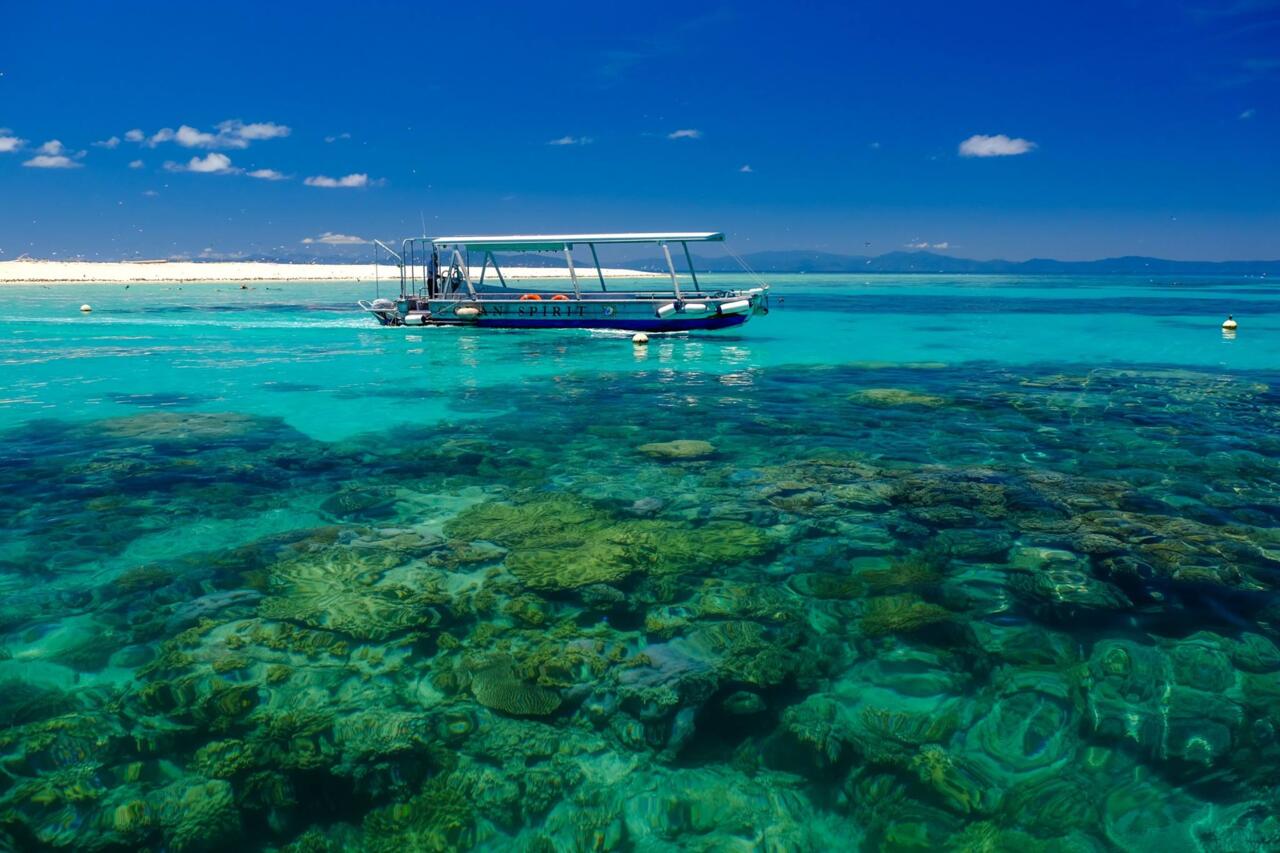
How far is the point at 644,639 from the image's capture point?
6070mm

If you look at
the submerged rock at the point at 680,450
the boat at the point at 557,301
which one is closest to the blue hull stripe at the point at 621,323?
the boat at the point at 557,301

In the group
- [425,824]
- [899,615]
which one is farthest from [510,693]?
[899,615]

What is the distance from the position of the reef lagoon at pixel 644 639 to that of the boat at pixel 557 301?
1874 centimetres

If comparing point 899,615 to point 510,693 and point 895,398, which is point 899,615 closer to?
point 510,693

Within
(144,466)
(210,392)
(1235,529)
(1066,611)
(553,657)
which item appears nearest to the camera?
(553,657)

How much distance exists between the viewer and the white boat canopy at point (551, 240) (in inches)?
1150

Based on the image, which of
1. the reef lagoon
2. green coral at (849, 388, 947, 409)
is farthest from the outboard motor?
green coral at (849, 388, 947, 409)

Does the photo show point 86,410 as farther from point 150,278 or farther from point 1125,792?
point 150,278

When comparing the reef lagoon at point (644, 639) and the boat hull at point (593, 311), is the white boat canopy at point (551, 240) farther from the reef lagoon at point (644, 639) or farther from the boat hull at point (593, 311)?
the reef lagoon at point (644, 639)

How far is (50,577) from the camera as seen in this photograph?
7.38m

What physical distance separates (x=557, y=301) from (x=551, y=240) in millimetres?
4151

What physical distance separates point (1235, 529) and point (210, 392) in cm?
2269

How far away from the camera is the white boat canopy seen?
29.2 m

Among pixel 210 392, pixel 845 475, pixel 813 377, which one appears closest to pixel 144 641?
pixel 845 475
